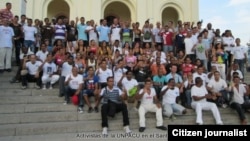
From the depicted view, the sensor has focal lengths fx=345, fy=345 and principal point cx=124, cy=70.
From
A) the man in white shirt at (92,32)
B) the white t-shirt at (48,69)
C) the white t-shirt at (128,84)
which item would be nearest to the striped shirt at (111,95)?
the white t-shirt at (128,84)

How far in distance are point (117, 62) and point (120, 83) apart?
3.94ft

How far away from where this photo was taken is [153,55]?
12750mm

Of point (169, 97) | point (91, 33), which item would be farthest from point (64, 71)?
point (169, 97)

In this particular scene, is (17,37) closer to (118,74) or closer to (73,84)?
(73,84)

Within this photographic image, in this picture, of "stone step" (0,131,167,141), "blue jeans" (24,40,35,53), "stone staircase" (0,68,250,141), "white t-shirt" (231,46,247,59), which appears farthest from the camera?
"white t-shirt" (231,46,247,59)

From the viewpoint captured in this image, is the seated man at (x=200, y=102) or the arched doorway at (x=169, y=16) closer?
the seated man at (x=200, y=102)

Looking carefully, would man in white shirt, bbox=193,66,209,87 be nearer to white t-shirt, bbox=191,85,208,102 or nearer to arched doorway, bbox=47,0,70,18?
white t-shirt, bbox=191,85,208,102

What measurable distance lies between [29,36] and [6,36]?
102cm

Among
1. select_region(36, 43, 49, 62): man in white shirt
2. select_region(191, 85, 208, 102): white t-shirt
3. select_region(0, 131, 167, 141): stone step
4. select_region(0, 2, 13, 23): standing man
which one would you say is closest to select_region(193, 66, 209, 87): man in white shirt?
select_region(191, 85, 208, 102): white t-shirt

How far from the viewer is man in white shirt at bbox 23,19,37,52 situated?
1249 cm

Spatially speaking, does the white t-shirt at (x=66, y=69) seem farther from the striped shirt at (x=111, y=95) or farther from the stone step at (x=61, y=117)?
the striped shirt at (x=111, y=95)

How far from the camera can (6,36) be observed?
1165 centimetres

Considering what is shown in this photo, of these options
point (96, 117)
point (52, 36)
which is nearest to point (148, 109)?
point (96, 117)

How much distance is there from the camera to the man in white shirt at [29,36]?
41.0ft
